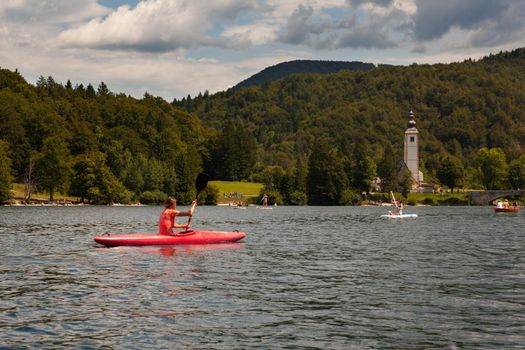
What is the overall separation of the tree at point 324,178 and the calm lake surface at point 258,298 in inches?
4964

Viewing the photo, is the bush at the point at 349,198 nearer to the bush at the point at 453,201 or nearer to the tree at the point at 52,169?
the bush at the point at 453,201

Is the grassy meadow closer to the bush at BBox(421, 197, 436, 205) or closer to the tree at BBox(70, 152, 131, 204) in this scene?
the tree at BBox(70, 152, 131, 204)

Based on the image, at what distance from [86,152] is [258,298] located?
14134 centimetres

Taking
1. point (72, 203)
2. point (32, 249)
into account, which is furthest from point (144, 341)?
point (72, 203)

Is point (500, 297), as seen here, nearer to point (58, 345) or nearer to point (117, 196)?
point (58, 345)

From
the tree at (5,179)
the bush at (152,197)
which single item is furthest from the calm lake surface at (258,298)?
the bush at (152,197)

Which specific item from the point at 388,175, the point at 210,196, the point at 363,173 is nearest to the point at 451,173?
the point at 388,175

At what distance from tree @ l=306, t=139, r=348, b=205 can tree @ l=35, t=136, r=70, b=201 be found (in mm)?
59435

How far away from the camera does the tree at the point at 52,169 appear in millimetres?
131000

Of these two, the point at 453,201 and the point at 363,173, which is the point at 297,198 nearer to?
the point at 363,173

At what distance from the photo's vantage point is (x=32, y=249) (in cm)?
3734

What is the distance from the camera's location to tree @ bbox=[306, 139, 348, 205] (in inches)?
6506

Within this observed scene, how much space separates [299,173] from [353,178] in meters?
16.4

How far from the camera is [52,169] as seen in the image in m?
131
